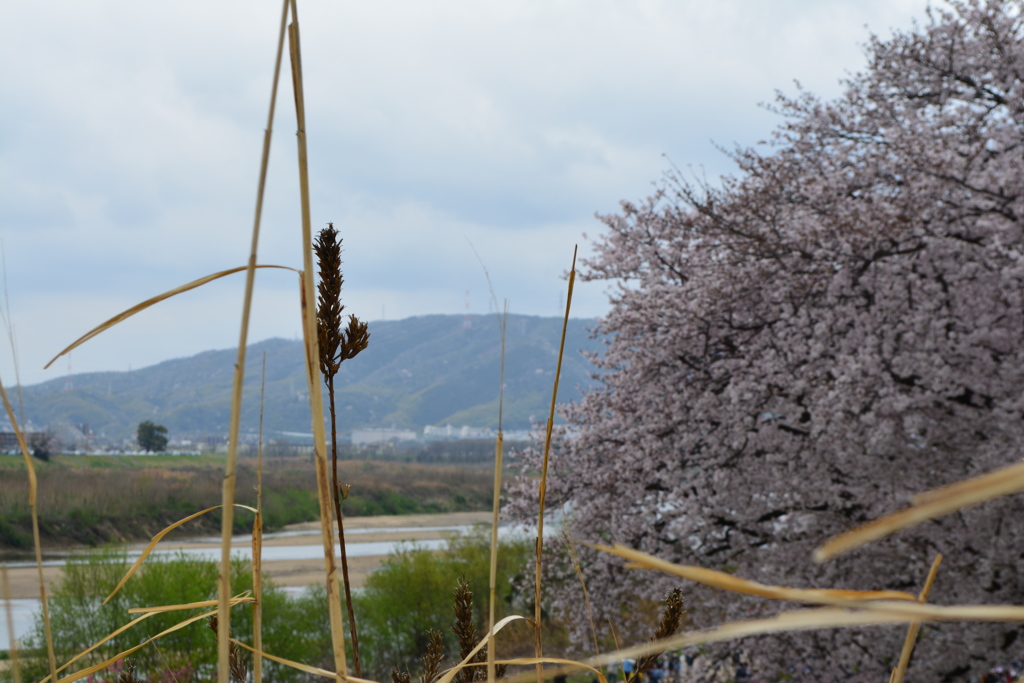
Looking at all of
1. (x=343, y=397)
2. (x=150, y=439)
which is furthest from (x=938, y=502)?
(x=343, y=397)

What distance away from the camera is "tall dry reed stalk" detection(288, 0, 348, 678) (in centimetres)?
62

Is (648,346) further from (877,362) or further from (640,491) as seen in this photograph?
(877,362)

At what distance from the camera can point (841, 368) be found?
709 cm

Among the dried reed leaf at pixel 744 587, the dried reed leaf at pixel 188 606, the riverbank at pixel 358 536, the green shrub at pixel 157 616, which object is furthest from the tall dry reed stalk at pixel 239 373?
the riverbank at pixel 358 536

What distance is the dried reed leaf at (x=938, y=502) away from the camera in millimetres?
257

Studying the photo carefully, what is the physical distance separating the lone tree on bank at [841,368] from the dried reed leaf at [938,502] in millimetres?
6245

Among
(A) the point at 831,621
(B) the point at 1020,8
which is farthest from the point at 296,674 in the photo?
(A) the point at 831,621

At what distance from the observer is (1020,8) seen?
802cm

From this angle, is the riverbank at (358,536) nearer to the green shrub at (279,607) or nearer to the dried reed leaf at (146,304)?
the green shrub at (279,607)

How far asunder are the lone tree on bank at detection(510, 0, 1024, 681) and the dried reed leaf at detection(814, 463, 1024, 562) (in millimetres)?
6245

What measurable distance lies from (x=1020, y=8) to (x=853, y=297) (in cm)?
361

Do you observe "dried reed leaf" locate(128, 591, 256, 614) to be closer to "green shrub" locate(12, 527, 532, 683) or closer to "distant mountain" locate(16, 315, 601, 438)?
"green shrub" locate(12, 527, 532, 683)

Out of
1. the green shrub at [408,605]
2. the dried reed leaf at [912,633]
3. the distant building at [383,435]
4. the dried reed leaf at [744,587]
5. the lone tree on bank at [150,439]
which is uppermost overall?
the dried reed leaf at [744,587]

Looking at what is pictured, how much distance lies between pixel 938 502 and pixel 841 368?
7.43 metres
